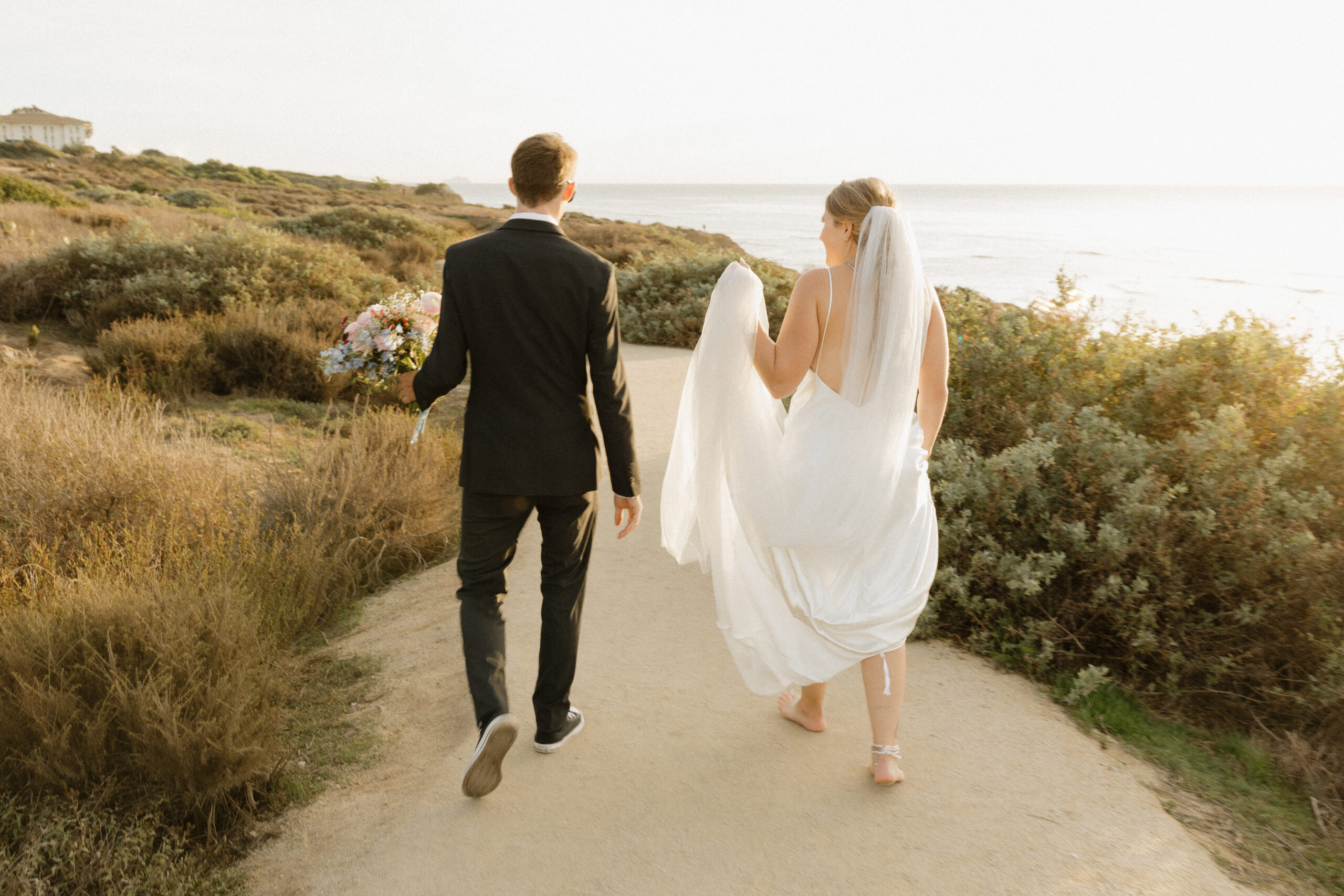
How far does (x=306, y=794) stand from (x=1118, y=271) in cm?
3116

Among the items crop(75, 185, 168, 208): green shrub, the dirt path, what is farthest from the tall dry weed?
crop(75, 185, 168, 208): green shrub

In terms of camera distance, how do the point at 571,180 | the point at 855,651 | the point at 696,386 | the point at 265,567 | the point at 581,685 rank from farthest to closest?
the point at 265,567, the point at 581,685, the point at 696,386, the point at 855,651, the point at 571,180

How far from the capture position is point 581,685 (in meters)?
3.74

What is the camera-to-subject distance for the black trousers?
2.81 metres

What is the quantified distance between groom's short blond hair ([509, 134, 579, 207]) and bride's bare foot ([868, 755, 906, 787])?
2.35 m

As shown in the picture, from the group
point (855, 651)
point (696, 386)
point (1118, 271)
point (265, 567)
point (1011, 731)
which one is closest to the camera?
point (855, 651)

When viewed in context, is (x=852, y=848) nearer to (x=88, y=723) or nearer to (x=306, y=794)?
(x=306, y=794)

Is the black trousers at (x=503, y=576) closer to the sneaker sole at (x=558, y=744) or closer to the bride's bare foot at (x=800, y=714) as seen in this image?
the sneaker sole at (x=558, y=744)

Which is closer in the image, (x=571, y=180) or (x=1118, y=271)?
(x=571, y=180)

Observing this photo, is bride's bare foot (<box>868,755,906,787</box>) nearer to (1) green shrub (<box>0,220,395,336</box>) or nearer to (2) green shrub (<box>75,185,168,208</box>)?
(1) green shrub (<box>0,220,395,336</box>)

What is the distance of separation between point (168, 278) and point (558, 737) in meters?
9.79

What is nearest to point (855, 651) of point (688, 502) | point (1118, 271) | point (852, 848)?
point (852, 848)

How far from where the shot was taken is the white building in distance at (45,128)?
99438mm

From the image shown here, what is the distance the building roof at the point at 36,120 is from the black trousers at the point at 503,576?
5111 inches
